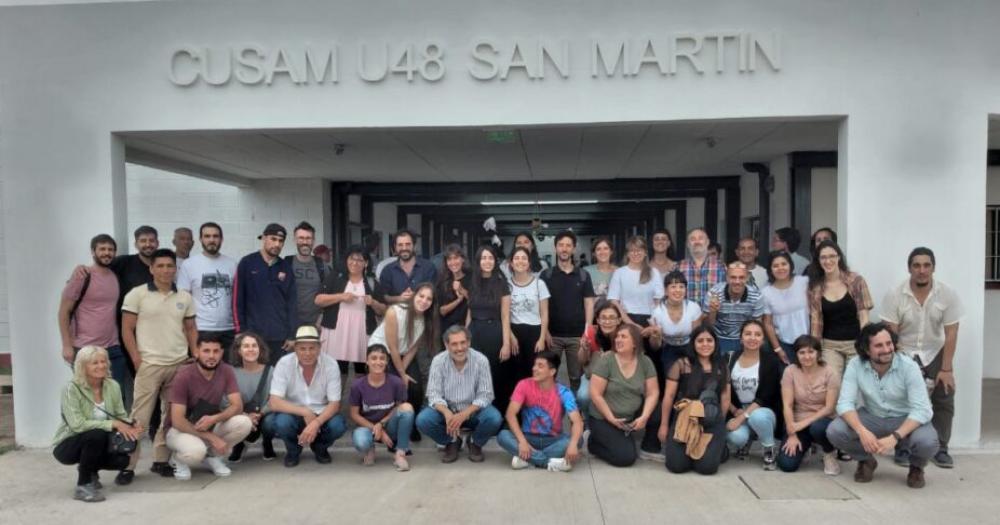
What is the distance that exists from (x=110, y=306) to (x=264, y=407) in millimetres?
1315

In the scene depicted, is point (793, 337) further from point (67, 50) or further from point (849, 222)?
point (67, 50)

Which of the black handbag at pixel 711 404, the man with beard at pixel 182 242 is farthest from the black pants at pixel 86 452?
the black handbag at pixel 711 404

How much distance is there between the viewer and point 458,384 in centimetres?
515

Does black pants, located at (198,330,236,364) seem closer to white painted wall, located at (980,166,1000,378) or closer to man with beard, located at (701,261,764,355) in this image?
man with beard, located at (701,261,764,355)

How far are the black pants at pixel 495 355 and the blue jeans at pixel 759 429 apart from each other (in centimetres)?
162

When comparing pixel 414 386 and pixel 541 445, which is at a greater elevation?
pixel 414 386

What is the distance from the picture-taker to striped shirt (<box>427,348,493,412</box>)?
513 centimetres

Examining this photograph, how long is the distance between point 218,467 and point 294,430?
21.9 inches

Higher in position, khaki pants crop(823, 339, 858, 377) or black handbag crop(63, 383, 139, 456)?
khaki pants crop(823, 339, 858, 377)

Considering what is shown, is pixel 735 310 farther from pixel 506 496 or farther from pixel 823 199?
pixel 823 199

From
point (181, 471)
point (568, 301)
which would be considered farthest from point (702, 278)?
point (181, 471)

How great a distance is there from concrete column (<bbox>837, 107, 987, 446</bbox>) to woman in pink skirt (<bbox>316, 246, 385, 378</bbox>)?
12.2ft

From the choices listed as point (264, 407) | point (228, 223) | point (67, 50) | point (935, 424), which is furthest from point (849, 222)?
point (228, 223)

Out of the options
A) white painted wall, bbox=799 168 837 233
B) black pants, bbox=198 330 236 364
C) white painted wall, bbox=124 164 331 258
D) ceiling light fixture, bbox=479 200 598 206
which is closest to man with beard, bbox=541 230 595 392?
black pants, bbox=198 330 236 364
